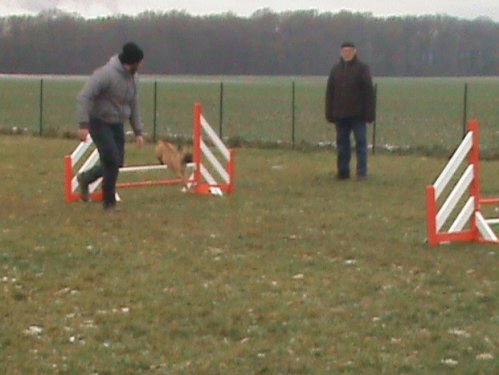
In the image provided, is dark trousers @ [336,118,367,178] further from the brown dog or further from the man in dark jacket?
the brown dog

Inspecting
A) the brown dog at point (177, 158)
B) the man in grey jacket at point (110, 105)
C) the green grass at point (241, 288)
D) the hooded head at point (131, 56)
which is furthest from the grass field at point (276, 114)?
the hooded head at point (131, 56)

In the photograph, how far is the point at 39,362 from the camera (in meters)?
6.14

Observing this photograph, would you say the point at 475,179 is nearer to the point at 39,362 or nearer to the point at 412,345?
the point at 412,345

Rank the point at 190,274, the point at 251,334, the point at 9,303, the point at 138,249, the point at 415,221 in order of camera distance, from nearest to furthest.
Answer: the point at 251,334
the point at 9,303
the point at 190,274
the point at 138,249
the point at 415,221

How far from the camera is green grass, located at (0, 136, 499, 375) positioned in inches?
248

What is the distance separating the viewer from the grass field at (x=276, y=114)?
26411 millimetres

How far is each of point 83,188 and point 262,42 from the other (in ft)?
271

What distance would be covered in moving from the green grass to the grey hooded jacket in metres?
0.99

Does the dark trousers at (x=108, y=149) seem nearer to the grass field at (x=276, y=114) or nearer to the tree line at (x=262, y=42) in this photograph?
the grass field at (x=276, y=114)

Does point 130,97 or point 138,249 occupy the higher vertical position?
point 130,97

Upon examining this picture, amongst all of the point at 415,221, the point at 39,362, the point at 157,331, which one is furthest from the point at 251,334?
the point at 415,221

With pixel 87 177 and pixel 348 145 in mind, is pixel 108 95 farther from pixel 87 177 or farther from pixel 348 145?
pixel 348 145

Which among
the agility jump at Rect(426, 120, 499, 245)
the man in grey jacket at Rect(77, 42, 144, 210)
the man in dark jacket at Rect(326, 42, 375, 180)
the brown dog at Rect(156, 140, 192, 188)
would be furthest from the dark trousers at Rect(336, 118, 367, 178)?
the agility jump at Rect(426, 120, 499, 245)

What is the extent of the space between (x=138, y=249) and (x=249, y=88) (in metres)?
49.0
